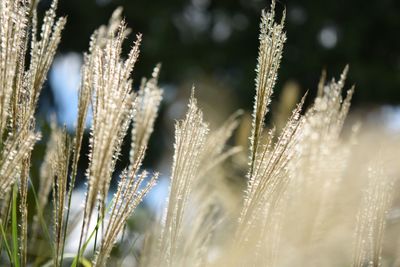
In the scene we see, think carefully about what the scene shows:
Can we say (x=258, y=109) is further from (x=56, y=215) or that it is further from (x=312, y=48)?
(x=312, y=48)

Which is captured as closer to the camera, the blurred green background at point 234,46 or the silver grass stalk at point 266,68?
the silver grass stalk at point 266,68

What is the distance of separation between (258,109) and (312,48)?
279 inches

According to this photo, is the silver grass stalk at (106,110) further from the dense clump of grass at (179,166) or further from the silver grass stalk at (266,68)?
the silver grass stalk at (266,68)

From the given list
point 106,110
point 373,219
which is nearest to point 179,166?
point 106,110

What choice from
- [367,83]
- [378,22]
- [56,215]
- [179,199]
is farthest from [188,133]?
[378,22]

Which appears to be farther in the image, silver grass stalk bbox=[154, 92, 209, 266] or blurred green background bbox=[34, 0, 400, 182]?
blurred green background bbox=[34, 0, 400, 182]

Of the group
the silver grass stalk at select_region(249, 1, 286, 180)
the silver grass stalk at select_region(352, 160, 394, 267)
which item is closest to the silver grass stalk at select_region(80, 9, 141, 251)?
the silver grass stalk at select_region(249, 1, 286, 180)

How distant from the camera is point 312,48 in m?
7.95

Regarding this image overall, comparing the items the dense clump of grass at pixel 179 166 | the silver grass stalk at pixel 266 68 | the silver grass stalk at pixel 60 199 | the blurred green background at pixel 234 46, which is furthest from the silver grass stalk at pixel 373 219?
the blurred green background at pixel 234 46

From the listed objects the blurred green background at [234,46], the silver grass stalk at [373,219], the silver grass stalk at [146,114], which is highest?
the blurred green background at [234,46]

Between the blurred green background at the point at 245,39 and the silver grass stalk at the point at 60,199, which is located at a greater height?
the blurred green background at the point at 245,39

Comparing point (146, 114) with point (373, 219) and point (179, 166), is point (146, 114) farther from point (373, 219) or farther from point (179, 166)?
point (373, 219)

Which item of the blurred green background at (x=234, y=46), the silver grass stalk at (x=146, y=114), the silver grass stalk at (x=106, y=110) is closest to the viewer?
the silver grass stalk at (x=106, y=110)

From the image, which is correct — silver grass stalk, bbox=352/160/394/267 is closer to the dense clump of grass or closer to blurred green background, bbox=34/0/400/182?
the dense clump of grass
